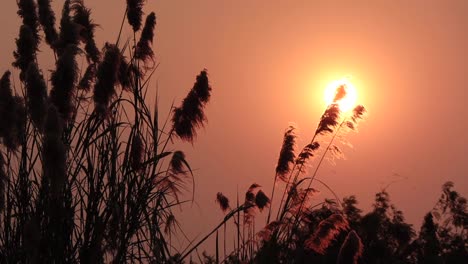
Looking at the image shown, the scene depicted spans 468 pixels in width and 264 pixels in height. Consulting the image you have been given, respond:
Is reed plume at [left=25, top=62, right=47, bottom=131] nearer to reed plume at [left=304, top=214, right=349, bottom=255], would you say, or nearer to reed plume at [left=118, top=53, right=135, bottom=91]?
reed plume at [left=118, top=53, right=135, bottom=91]

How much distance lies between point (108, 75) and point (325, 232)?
1.69 meters

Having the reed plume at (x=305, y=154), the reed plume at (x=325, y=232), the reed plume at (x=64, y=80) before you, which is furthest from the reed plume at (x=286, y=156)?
the reed plume at (x=64, y=80)

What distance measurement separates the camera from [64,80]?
3654mm

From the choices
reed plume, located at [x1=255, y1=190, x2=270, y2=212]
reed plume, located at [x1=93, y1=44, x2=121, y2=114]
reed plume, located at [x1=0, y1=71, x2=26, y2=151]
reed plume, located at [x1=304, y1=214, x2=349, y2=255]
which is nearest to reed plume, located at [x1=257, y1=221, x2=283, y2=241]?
reed plume, located at [x1=304, y1=214, x2=349, y2=255]

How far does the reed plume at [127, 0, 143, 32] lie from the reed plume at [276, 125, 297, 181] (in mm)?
1994

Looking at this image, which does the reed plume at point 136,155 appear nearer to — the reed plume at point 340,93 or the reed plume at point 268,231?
the reed plume at point 268,231

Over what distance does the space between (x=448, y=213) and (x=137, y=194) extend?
1037 cm

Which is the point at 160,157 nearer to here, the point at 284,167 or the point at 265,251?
the point at 265,251

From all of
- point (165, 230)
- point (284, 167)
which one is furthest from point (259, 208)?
point (165, 230)

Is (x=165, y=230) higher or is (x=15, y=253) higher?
(x=165, y=230)

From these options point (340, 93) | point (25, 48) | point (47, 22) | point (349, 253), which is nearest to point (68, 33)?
point (25, 48)

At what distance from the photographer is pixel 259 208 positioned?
6.20m

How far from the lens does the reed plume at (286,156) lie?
624 cm

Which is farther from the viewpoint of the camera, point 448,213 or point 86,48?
point 448,213
